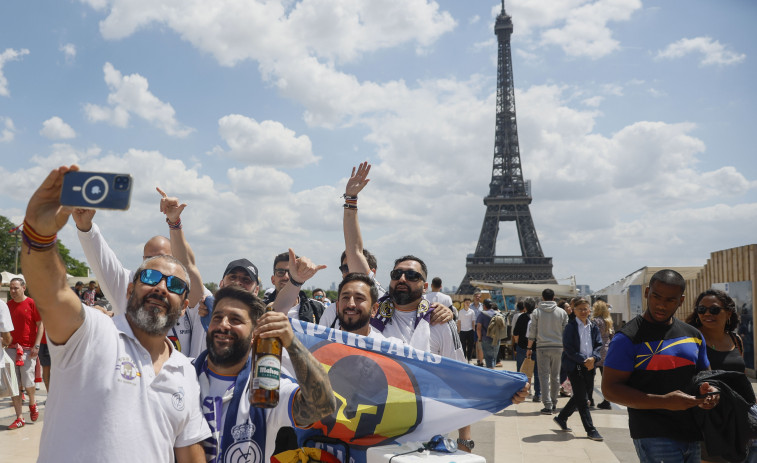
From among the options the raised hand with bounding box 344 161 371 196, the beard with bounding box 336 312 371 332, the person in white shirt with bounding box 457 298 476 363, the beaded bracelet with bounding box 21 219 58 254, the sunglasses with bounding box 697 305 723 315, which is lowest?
the person in white shirt with bounding box 457 298 476 363

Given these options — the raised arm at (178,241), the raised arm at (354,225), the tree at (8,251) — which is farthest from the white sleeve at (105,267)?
the tree at (8,251)

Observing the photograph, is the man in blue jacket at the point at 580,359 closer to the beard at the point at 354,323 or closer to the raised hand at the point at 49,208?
the beard at the point at 354,323

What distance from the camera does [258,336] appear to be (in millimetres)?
2346

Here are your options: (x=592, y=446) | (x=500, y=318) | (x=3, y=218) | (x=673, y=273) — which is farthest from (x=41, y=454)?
(x=3, y=218)

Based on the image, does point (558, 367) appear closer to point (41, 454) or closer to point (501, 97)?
point (41, 454)

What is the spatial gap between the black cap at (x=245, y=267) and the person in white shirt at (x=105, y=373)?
165 cm

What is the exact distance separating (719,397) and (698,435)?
0.28 m

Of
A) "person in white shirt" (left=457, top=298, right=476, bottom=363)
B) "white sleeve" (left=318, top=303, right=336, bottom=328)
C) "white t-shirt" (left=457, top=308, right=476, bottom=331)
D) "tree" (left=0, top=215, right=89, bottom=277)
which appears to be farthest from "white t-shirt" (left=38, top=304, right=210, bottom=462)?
"tree" (left=0, top=215, right=89, bottom=277)

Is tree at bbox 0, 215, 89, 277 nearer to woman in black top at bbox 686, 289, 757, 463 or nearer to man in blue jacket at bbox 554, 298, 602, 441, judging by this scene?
man in blue jacket at bbox 554, 298, 602, 441

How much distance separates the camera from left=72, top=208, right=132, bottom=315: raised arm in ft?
10.9

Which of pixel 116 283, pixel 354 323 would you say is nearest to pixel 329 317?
pixel 354 323

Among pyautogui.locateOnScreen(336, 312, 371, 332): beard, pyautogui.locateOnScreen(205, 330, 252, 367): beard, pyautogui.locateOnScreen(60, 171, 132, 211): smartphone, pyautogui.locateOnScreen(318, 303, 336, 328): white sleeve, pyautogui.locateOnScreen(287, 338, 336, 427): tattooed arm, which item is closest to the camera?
pyautogui.locateOnScreen(60, 171, 132, 211): smartphone

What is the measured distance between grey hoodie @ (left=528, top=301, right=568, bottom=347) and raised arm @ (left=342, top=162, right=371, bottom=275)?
5.74m

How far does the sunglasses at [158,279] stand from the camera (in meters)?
2.49
